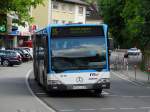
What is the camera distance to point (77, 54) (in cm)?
2356

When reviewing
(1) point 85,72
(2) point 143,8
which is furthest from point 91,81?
(2) point 143,8

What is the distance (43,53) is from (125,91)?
15.0 ft

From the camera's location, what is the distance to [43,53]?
83.0 feet

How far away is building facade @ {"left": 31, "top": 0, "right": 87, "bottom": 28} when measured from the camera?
95.6m

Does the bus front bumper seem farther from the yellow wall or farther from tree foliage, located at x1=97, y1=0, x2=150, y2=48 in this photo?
the yellow wall

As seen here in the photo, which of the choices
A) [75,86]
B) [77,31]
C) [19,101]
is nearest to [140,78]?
[77,31]

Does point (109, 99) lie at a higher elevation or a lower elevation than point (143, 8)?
lower

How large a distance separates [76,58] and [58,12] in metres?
76.6

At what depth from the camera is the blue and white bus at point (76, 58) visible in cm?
2336

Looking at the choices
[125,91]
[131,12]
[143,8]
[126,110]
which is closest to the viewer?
[126,110]

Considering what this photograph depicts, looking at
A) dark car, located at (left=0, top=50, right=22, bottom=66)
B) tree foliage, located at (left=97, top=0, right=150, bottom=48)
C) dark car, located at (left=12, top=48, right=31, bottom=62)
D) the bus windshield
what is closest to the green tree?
tree foliage, located at (left=97, top=0, right=150, bottom=48)

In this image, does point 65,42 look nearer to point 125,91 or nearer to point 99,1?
point 125,91

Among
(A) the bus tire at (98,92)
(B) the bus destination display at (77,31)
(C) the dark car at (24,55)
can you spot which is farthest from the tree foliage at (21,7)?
(C) the dark car at (24,55)

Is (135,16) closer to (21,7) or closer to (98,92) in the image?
(21,7)
